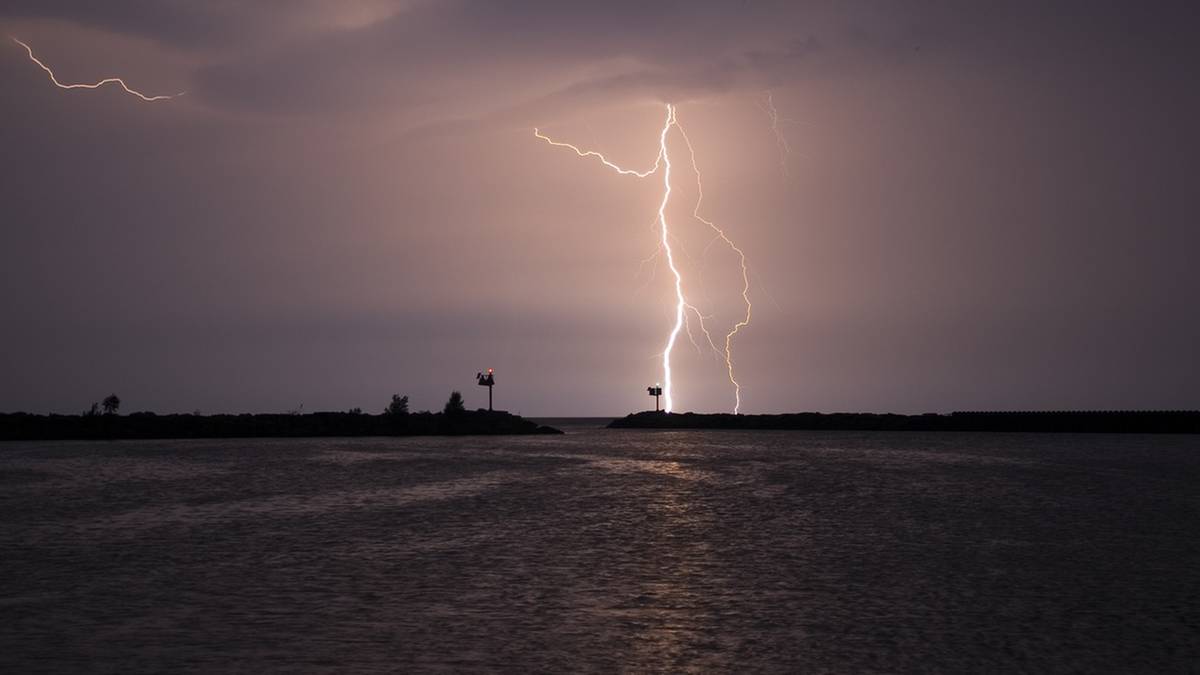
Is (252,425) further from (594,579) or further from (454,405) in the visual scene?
(594,579)

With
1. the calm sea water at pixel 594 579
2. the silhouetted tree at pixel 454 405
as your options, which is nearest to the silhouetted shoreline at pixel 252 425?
the silhouetted tree at pixel 454 405


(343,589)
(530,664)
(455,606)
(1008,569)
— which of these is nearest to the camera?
(530,664)

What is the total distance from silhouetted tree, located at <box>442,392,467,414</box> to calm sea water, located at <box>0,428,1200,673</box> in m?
79.0

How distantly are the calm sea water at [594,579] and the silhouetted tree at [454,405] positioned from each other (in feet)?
259

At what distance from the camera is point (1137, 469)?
161ft

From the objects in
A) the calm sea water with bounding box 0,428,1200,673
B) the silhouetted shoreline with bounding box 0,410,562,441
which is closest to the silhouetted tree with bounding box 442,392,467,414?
the silhouetted shoreline with bounding box 0,410,562,441

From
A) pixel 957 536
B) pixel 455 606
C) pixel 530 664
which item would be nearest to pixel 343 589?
pixel 455 606

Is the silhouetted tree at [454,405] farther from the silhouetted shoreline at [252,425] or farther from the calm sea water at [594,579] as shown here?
the calm sea water at [594,579]

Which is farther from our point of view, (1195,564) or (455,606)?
(1195,564)

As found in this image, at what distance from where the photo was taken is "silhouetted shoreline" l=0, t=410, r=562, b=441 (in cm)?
9156

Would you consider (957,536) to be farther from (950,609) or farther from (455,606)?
(455,606)

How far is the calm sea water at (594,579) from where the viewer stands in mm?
10758

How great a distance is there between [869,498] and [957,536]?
10.6m

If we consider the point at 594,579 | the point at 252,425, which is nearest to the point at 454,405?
the point at 252,425
